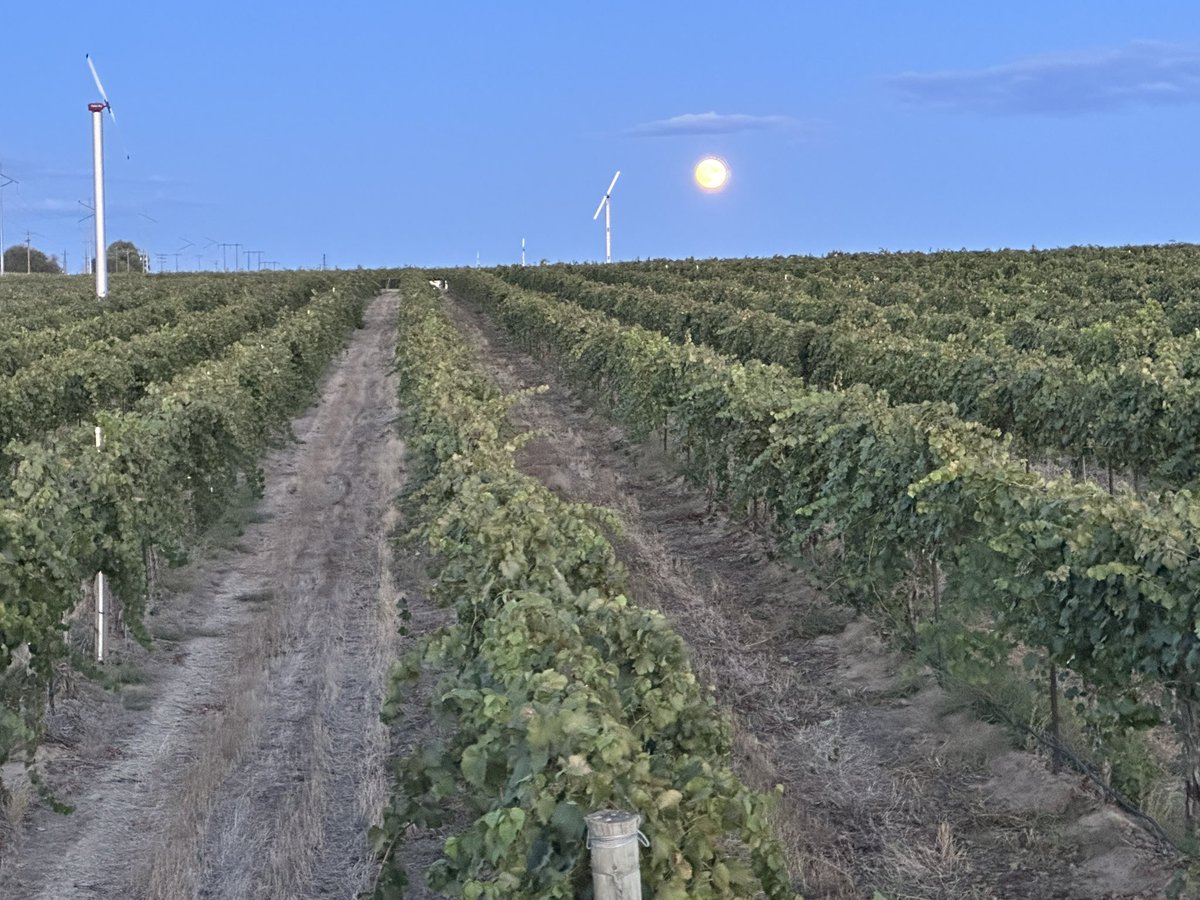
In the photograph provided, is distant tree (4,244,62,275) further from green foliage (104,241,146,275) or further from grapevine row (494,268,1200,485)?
grapevine row (494,268,1200,485)

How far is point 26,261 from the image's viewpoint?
485 ft

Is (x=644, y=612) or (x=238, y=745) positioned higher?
(x=644, y=612)

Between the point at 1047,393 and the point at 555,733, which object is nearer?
the point at 555,733

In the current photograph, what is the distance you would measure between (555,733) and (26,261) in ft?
514

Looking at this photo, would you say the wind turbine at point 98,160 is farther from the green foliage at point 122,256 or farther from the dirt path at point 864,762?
the green foliage at point 122,256

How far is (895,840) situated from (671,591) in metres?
5.02

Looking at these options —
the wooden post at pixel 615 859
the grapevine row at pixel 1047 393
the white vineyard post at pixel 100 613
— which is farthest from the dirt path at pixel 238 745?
the grapevine row at pixel 1047 393

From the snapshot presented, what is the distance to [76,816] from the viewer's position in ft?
25.4

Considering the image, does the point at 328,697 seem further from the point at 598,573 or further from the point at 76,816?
the point at 598,573

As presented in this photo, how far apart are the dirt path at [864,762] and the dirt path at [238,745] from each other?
2.35 meters

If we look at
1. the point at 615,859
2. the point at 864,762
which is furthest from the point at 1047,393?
the point at 615,859

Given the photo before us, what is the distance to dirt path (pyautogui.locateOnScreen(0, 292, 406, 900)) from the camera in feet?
23.0

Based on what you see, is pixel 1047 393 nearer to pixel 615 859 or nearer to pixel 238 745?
pixel 238 745

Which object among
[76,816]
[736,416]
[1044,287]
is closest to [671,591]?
[736,416]
